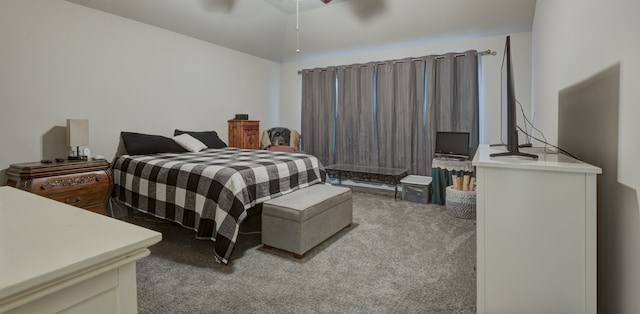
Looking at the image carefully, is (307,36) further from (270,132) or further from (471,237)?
(471,237)

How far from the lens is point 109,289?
65 centimetres

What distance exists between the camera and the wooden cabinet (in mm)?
5012

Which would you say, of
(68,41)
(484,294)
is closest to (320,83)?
(68,41)

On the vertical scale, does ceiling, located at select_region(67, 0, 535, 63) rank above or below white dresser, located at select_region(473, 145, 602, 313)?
above

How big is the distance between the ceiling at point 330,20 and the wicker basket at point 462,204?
2.22 m

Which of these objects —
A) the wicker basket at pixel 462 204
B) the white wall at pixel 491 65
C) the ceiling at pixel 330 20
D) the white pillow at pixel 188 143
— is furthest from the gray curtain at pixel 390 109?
the white pillow at pixel 188 143

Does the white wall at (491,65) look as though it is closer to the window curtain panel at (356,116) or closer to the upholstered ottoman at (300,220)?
the window curtain panel at (356,116)

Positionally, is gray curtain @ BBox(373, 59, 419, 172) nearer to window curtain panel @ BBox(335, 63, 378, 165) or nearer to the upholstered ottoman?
window curtain panel @ BBox(335, 63, 378, 165)

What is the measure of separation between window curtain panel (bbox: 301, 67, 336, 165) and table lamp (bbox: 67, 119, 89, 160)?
11.2 ft

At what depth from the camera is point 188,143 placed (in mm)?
4059

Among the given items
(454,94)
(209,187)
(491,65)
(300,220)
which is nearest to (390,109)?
(454,94)

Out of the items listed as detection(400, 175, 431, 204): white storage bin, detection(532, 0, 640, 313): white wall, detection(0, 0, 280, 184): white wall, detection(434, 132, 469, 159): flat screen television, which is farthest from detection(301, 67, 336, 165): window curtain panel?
detection(532, 0, 640, 313): white wall

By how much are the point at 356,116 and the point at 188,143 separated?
2.64 metres

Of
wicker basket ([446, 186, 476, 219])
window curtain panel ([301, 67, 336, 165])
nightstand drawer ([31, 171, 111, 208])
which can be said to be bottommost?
wicker basket ([446, 186, 476, 219])
